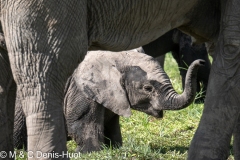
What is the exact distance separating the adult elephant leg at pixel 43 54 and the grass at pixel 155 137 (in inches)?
48.1

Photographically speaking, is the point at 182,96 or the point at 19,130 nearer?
the point at 182,96

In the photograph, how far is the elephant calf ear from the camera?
17.5 feet

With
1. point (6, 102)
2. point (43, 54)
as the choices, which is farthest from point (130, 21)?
point (6, 102)

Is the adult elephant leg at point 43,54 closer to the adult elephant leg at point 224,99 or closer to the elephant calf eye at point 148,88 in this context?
the adult elephant leg at point 224,99

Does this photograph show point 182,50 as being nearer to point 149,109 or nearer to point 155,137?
point 155,137

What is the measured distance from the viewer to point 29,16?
3.27 meters

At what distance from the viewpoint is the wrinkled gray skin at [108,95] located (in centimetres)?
536

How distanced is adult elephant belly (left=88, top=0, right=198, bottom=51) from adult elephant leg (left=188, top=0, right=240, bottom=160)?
0.68 feet

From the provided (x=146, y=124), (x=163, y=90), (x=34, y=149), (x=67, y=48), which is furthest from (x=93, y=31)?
(x=146, y=124)

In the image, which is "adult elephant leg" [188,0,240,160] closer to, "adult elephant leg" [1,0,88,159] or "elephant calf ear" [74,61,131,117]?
"adult elephant leg" [1,0,88,159]

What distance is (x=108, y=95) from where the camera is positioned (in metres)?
5.37

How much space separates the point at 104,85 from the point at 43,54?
209 centimetres

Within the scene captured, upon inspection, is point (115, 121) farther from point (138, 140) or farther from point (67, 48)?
point (67, 48)

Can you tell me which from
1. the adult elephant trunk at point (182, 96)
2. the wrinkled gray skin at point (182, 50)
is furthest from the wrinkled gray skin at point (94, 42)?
the wrinkled gray skin at point (182, 50)
